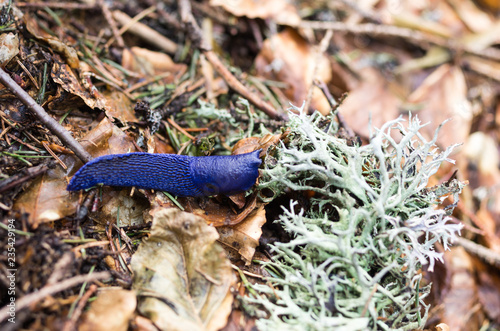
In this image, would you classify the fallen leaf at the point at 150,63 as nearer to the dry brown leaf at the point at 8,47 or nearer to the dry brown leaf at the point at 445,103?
the dry brown leaf at the point at 8,47

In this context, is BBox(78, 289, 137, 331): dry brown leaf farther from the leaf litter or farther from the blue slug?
the blue slug

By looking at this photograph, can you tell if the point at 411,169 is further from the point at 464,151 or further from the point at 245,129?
the point at 464,151

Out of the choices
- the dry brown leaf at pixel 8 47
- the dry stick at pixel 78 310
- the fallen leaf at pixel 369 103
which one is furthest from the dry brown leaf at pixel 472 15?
the dry stick at pixel 78 310

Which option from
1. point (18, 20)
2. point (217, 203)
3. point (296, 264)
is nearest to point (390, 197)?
point (296, 264)

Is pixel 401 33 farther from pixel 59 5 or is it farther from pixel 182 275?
pixel 182 275

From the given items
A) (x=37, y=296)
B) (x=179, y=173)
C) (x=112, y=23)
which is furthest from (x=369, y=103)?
(x=37, y=296)

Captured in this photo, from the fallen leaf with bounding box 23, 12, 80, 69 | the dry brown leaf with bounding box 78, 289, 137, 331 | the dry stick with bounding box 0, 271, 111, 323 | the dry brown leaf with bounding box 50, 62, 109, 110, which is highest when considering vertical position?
the fallen leaf with bounding box 23, 12, 80, 69

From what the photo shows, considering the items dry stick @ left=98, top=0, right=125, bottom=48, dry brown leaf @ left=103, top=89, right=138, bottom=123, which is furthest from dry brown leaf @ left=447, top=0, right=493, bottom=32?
dry brown leaf @ left=103, top=89, right=138, bottom=123
